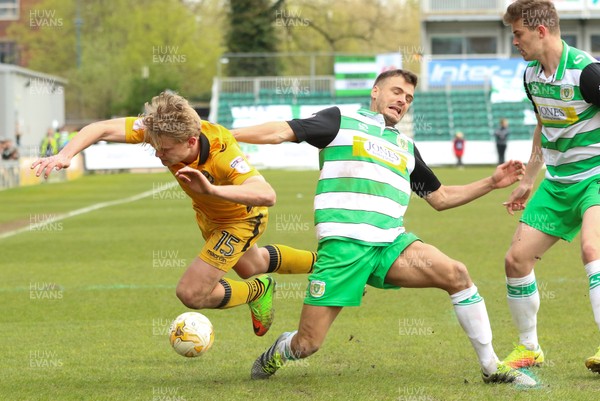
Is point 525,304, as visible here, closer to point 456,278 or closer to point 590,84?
point 456,278

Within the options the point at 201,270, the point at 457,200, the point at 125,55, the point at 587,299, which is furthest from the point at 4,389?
the point at 125,55

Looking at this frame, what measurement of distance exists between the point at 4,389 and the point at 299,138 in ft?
7.95

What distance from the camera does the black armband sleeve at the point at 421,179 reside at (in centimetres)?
670

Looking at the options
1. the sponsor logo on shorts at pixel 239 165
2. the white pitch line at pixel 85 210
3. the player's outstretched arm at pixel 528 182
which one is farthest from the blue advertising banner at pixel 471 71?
the sponsor logo on shorts at pixel 239 165

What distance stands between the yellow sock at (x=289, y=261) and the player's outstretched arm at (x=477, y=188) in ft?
5.11

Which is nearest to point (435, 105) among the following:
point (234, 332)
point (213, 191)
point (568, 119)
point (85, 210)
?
point (85, 210)

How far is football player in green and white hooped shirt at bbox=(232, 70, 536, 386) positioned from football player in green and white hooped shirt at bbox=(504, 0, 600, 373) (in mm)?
689

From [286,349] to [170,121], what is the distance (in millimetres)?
1612

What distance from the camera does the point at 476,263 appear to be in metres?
12.9

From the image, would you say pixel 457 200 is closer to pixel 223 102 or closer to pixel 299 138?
pixel 299 138

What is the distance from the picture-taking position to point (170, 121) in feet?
20.1

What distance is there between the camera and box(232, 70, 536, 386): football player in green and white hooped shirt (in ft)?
20.4

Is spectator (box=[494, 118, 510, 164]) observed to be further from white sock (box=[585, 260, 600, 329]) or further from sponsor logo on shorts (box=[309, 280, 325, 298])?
sponsor logo on shorts (box=[309, 280, 325, 298])

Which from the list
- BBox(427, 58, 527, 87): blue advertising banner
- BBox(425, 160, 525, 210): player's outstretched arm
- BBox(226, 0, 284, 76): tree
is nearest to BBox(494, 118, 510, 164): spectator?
BBox(427, 58, 527, 87): blue advertising banner
